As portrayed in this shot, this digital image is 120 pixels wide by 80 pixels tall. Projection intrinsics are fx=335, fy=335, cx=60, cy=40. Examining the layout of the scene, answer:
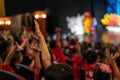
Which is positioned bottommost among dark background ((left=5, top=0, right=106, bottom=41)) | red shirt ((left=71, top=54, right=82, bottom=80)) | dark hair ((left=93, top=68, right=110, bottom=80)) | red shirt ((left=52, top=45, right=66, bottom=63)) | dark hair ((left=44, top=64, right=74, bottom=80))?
red shirt ((left=71, top=54, right=82, bottom=80))

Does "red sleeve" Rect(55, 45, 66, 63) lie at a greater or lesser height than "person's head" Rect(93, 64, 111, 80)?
lesser

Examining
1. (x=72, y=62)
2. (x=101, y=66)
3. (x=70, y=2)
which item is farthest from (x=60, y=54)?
(x=70, y=2)

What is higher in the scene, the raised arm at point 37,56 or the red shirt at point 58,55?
the raised arm at point 37,56

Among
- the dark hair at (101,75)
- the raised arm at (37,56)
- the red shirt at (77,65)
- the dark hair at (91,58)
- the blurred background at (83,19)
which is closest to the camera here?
the dark hair at (101,75)

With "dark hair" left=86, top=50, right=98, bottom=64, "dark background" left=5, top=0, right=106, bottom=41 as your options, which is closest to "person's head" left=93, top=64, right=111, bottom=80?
"dark hair" left=86, top=50, right=98, bottom=64

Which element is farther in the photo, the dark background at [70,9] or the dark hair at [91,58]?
the dark background at [70,9]

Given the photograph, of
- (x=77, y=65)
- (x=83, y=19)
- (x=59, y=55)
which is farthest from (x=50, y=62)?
(x=83, y=19)

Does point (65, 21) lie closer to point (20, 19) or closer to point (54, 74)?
point (20, 19)

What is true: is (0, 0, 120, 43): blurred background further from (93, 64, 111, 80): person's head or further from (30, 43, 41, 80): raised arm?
(93, 64, 111, 80): person's head

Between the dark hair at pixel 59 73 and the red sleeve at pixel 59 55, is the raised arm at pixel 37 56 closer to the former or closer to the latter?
the dark hair at pixel 59 73

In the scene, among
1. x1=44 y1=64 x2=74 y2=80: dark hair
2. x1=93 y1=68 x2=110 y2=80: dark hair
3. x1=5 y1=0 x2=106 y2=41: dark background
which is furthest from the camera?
x1=5 y1=0 x2=106 y2=41: dark background

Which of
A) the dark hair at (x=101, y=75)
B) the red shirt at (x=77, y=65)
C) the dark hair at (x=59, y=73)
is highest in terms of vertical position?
the dark hair at (x=59, y=73)

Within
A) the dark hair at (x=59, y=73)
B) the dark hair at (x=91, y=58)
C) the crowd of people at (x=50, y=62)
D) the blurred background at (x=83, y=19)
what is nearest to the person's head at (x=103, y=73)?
the crowd of people at (x=50, y=62)

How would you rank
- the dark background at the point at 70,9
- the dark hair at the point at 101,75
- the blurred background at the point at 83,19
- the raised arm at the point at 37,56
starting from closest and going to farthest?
the dark hair at the point at 101,75, the raised arm at the point at 37,56, the blurred background at the point at 83,19, the dark background at the point at 70,9
